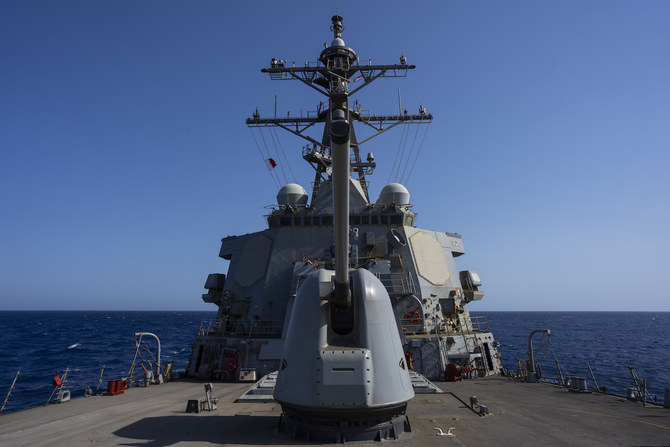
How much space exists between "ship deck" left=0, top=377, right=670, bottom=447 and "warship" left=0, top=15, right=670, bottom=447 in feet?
0.12

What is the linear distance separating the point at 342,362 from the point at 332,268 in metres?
6.32

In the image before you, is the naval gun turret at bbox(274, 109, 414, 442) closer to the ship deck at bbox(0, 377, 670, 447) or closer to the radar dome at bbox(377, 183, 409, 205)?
the ship deck at bbox(0, 377, 670, 447)

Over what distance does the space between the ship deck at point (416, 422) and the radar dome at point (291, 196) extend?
8.78 m

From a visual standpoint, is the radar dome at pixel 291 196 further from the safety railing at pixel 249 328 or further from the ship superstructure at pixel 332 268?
the safety railing at pixel 249 328

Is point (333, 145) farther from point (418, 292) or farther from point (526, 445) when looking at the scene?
point (418, 292)

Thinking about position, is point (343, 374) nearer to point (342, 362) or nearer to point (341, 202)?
point (342, 362)

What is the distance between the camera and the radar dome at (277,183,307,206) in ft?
53.0

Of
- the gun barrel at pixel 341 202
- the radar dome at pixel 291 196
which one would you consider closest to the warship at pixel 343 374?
the gun barrel at pixel 341 202

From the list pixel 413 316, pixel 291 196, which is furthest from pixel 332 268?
pixel 291 196

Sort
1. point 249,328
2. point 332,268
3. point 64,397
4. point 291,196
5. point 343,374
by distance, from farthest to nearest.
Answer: point 291,196 < point 249,328 < point 332,268 < point 64,397 < point 343,374

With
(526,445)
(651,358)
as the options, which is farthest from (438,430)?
(651,358)

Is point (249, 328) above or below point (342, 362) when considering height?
below

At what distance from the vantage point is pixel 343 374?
5004mm

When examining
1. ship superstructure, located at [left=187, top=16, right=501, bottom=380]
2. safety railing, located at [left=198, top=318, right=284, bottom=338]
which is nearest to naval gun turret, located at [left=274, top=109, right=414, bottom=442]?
ship superstructure, located at [left=187, top=16, right=501, bottom=380]
